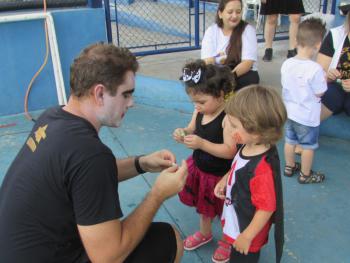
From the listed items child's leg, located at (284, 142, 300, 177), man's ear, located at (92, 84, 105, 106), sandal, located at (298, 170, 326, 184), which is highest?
man's ear, located at (92, 84, 105, 106)

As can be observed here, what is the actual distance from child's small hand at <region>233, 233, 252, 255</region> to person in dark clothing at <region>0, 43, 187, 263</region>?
36 centimetres

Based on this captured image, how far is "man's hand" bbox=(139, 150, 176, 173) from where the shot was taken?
1915 millimetres

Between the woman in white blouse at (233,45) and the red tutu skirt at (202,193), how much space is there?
58.4 inches

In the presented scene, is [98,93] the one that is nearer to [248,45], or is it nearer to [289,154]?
[289,154]

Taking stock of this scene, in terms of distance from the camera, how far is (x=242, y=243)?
1668 mm

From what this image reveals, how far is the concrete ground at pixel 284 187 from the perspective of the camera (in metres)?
2.25

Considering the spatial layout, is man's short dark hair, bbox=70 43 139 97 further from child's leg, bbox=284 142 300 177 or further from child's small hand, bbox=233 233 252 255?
child's leg, bbox=284 142 300 177

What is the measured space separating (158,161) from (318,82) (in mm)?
1277

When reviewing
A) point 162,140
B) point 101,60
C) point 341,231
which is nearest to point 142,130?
point 162,140

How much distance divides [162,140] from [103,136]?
60 cm

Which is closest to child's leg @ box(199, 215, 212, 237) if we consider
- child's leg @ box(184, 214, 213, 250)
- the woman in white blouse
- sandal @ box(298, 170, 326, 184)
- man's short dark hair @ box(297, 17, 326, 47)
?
child's leg @ box(184, 214, 213, 250)

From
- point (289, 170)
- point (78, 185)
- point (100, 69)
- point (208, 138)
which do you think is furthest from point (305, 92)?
point (78, 185)

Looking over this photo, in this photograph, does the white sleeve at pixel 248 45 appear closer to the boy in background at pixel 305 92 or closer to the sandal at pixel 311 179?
the boy in background at pixel 305 92

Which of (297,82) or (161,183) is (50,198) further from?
(297,82)
